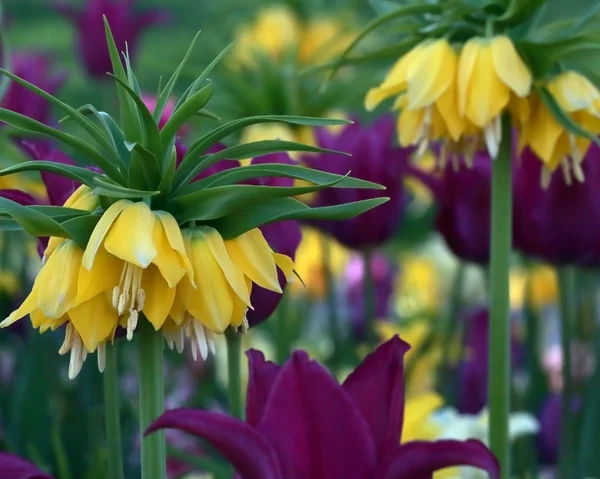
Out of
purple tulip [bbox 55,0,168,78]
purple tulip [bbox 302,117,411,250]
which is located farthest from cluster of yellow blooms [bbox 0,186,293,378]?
purple tulip [bbox 55,0,168,78]

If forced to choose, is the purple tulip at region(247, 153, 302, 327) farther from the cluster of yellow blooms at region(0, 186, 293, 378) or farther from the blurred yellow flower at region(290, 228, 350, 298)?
the blurred yellow flower at region(290, 228, 350, 298)

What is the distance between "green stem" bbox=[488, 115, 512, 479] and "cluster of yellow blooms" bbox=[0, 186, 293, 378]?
0.60ft

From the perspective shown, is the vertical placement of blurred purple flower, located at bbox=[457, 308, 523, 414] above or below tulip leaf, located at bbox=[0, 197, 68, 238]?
below

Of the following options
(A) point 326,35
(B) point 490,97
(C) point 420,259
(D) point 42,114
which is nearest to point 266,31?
(A) point 326,35

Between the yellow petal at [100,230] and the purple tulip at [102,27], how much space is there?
113cm

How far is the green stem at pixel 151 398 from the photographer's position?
1.12 feet

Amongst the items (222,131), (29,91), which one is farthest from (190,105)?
(29,91)

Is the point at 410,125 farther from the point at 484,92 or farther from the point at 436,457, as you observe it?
the point at 436,457

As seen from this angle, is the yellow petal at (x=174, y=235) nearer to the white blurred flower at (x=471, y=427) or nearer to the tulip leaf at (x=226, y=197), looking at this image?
the tulip leaf at (x=226, y=197)

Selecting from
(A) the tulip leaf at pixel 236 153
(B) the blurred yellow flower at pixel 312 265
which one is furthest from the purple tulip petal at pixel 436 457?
(B) the blurred yellow flower at pixel 312 265

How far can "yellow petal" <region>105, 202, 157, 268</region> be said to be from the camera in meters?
0.32

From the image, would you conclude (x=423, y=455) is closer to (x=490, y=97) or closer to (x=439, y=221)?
(x=490, y=97)

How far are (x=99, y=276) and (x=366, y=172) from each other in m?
0.47

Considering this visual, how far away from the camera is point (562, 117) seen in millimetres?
483
